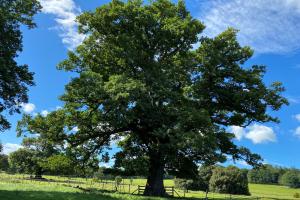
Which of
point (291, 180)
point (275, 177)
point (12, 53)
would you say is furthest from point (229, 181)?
point (275, 177)

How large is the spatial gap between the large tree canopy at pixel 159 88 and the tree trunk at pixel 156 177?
0.10m

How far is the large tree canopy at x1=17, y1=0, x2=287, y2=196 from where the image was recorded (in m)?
30.7

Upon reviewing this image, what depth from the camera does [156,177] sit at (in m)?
36.1

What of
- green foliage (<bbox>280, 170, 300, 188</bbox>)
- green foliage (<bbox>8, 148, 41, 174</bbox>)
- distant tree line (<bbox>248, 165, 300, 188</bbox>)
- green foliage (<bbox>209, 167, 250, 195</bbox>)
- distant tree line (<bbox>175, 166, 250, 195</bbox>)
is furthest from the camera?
distant tree line (<bbox>248, 165, 300, 188</bbox>)

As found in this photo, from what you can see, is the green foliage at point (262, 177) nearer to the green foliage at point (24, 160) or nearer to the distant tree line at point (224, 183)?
the distant tree line at point (224, 183)

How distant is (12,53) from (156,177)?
58.7 ft

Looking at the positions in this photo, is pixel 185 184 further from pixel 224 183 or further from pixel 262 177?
pixel 262 177

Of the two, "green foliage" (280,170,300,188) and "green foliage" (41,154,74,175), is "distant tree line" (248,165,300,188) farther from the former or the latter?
"green foliage" (41,154,74,175)

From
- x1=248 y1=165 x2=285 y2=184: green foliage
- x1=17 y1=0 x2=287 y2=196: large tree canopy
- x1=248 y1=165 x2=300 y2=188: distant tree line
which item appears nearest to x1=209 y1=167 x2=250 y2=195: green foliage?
x1=17 y1=0 x2=287 y2=196: large tree canopy

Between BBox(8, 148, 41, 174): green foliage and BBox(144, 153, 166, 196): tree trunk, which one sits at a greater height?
BBox(8, 148, 41, 174): green foliage

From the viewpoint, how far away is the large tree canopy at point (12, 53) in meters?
29.1

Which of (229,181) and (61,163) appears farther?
(229,181)

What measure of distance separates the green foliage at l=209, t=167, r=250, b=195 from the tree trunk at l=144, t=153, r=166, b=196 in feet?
202

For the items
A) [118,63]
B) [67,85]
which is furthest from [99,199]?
[118,63]
